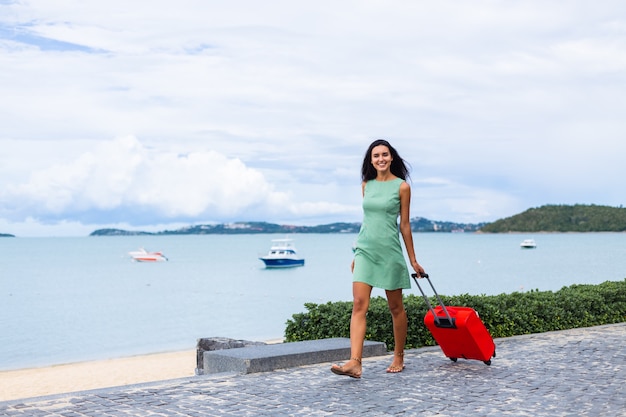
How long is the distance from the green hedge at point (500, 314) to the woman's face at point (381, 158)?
7.51ft

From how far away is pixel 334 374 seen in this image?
7320 millimetres

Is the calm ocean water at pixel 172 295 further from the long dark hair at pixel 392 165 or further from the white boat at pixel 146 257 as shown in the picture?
the long dark hair at pixel 392 165

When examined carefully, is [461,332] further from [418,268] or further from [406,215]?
[406,215]

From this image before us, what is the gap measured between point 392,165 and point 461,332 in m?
1.68

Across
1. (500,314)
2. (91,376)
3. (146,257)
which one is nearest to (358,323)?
(500,314)

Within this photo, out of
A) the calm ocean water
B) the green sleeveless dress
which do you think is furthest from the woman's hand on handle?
the calm ocean water

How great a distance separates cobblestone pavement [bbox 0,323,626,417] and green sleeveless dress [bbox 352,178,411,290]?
89 cm

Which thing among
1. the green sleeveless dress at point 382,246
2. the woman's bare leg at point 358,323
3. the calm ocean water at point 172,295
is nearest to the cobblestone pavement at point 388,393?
the woman's bare leg at point 358,323

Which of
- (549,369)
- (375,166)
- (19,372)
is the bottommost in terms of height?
(19,372)

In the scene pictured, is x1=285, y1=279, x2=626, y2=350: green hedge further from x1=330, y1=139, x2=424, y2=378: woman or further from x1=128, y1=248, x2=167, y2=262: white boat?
x1=128, y1=248, x2=167, y2=262: white boat

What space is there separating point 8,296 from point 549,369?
53.7 m

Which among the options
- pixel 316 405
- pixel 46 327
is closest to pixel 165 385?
pixel 316 405

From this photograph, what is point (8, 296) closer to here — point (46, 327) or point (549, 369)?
point (46, 327)

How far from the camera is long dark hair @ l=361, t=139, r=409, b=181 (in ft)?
24.1
